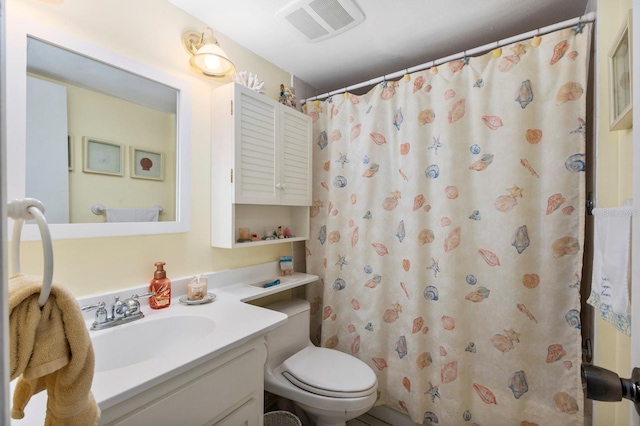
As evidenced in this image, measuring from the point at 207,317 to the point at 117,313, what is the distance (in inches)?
12.5

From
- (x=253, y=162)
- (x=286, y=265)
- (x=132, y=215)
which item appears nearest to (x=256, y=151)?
(x=253, y=162)

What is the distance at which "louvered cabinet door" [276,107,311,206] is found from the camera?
1682 millimetres

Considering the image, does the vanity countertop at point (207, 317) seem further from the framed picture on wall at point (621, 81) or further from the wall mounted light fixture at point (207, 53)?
the framed picture on wall at point (621, 81)

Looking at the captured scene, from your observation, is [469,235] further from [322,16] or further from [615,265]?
[322,16]

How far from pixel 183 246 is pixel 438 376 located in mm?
1469

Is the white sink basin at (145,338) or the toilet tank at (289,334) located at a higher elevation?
the white sink basin at (145,338)

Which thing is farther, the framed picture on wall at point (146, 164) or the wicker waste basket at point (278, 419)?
the wicker waste basket at point (278, 419)

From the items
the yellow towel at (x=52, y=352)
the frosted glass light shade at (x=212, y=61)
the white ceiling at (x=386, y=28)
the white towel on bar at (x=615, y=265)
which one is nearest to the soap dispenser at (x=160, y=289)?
the yellow towel at (x=52, y=352)

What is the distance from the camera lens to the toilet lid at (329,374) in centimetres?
127

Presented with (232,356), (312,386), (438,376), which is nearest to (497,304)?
(438,376)

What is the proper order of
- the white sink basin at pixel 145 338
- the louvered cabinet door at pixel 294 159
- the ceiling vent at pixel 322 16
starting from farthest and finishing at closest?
the louvered cabinet door at pixel 294 159 → the ceiling vent at pixel 322 16 → the white sink basin at pixel 145 338

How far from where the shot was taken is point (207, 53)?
1295 mm

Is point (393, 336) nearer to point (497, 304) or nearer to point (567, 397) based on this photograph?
point (497, 304)

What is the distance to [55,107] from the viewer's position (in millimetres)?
983
